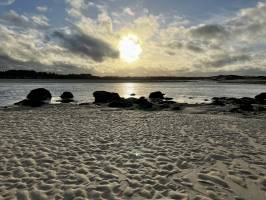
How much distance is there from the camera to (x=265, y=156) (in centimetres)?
1013

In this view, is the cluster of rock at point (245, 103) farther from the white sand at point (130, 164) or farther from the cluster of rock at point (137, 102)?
the white sand at point (130, 164)

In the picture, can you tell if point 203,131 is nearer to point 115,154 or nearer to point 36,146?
point 115,154

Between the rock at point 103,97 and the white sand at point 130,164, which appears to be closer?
the white sand at point 130,164

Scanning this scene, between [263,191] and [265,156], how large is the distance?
3.39m

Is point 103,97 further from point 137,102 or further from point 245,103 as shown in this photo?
point 245,103

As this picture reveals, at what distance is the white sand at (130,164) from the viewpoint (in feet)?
22.5

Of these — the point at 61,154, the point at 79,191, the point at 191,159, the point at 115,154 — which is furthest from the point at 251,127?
the point at 79,191

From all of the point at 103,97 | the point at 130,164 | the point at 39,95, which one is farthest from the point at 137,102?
the point at 130,164

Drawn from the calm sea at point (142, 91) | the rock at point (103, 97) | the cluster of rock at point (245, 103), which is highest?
the rock at point (103, 97)

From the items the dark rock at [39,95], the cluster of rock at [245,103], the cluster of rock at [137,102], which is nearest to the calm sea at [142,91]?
the dark rock at [39,95]

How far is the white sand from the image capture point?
6.86 m

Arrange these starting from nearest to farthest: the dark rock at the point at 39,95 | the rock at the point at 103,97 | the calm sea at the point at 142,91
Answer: the rock at the point at 103,97
the dark rock at the point at 39,95
the calm sea at the point at 142,91

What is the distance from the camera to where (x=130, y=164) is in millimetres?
8867

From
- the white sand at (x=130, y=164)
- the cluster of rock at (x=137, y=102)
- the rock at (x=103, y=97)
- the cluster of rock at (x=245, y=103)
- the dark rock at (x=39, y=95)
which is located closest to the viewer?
the white sand at (x=130, y=164)
